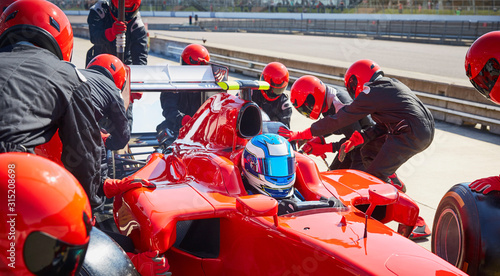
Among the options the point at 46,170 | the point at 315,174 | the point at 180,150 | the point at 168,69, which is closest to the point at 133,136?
the point at 168,69

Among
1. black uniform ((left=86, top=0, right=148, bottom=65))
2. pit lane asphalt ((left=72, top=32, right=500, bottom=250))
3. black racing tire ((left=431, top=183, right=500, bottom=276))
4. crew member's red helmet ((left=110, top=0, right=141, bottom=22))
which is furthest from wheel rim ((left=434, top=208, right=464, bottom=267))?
black uniform ((left=86, top=0, right=148, bottom=65))

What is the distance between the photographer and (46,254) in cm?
175

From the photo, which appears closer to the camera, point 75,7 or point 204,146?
point 204,146

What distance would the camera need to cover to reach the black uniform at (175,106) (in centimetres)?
782

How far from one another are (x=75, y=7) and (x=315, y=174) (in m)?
51.8

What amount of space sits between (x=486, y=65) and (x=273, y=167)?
1676 millimetres

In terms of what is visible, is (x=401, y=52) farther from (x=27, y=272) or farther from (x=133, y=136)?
(x=27, y=272)

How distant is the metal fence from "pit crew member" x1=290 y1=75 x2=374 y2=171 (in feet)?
82.9

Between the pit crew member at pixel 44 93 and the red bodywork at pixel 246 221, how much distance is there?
2.42 ft

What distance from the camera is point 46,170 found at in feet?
5.91

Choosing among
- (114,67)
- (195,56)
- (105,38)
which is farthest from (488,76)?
(105,38)

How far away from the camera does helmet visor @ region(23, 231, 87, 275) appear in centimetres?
173

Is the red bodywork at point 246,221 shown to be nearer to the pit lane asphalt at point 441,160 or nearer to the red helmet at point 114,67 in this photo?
the red helmet at point 114,67

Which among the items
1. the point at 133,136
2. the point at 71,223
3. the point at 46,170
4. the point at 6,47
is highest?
the point at 6,47
